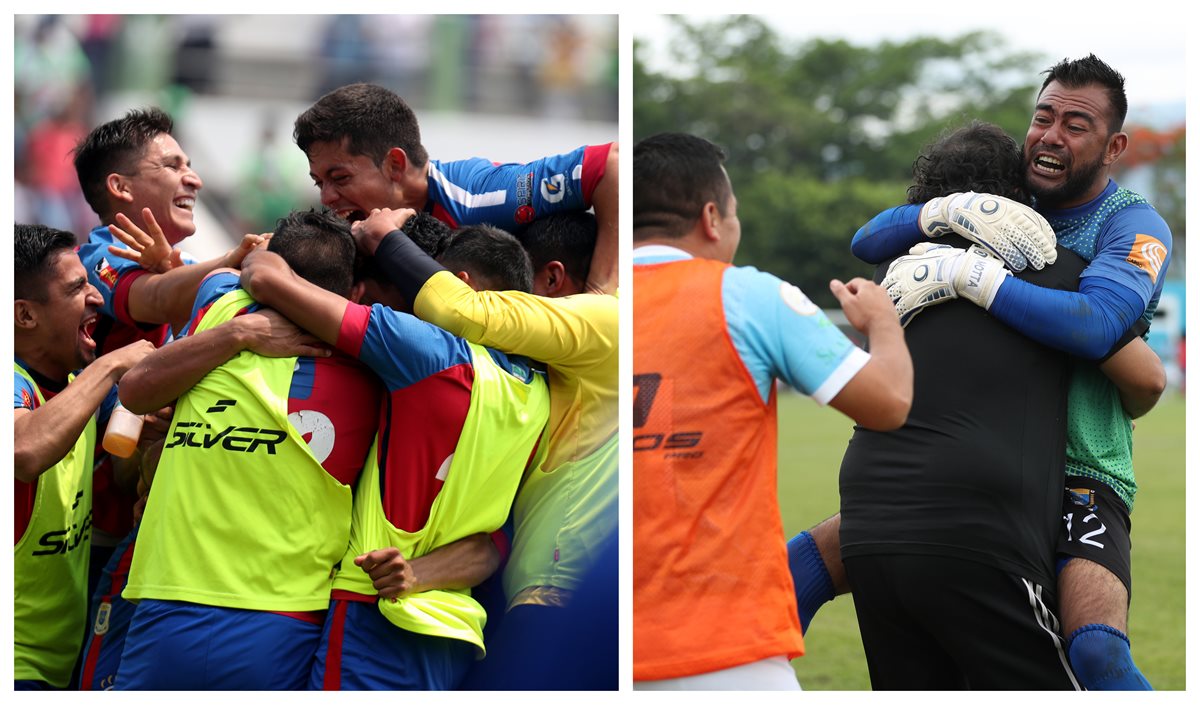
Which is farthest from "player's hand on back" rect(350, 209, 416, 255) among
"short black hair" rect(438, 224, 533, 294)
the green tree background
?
the green tree background

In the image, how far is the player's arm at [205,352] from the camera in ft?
8.86

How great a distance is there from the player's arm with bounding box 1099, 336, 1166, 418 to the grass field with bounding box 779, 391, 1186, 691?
1.84 m

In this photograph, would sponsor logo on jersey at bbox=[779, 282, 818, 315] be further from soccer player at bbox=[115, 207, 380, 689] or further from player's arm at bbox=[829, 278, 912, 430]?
soccer player at bbox=[115, 207, 380, 689]

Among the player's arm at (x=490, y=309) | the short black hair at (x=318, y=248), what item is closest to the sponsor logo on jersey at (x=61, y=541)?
the short black hair at (x=318, y=248)

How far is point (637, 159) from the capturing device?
9.17ft

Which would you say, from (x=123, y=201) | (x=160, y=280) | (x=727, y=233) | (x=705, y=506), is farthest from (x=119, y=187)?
(x=705, y=506)

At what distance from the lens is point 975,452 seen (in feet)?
9.29

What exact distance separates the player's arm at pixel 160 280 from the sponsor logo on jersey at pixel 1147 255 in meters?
1.93

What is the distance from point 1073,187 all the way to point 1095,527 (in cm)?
77

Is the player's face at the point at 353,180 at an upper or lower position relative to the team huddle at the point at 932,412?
upper

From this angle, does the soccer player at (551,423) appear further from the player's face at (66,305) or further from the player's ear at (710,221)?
the player's face at (66,305)

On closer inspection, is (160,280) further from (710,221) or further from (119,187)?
(710,221)

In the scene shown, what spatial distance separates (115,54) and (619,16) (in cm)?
570
